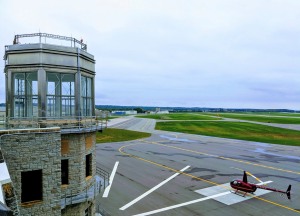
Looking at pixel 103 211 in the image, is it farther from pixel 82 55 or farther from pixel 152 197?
pixel 82 55

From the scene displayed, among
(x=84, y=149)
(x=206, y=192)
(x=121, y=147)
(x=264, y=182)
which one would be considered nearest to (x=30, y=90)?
(x=84, y=149)

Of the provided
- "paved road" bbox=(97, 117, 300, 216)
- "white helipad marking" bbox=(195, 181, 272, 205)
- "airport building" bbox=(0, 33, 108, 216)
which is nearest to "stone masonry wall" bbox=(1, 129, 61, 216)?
"airport building" bbox=(0, 33, 108, 216)

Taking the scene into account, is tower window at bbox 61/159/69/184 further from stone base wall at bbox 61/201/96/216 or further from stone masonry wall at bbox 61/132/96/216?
stone base wall at bbox 61/201/96/216

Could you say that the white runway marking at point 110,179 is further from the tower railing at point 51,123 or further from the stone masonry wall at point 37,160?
the stone masonry wall at point 37,160

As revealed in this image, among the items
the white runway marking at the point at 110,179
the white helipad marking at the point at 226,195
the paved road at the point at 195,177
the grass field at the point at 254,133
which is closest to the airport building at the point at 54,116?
the paved road at the point at 195,177

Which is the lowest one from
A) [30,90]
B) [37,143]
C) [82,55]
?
[37,143]

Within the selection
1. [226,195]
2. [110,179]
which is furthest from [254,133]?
[110,179]
